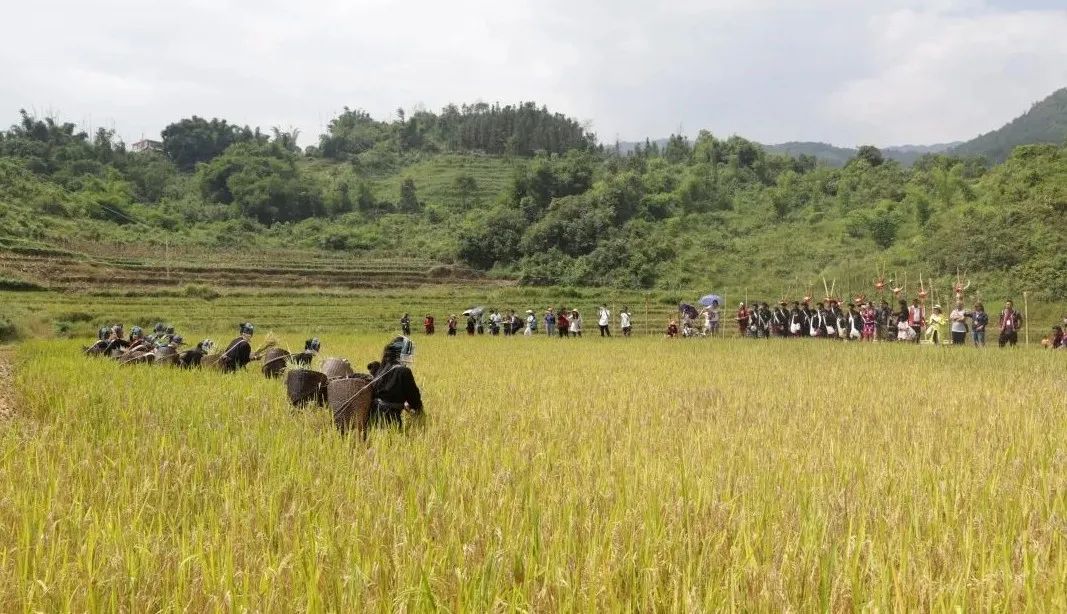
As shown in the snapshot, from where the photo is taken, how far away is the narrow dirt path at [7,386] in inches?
237

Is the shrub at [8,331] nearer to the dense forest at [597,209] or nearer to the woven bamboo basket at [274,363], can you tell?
the woven bamboo basket at [274,363]

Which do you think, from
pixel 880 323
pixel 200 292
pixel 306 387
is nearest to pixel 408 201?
pixel 200 292

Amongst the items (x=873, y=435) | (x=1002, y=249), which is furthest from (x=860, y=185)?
(x=873, y=435)

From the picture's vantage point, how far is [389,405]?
4.68m

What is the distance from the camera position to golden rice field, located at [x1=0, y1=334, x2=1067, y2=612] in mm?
1979

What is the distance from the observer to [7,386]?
27.1ft

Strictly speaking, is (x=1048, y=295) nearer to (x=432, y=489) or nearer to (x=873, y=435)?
(x=873, y=435)

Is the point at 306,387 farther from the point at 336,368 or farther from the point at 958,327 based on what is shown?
the point at 958,327

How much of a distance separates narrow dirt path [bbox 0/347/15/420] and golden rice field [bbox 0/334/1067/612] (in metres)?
0.34

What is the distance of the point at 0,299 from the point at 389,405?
25633 mm

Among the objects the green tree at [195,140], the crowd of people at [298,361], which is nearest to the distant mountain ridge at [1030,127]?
the green tree at [195,140]

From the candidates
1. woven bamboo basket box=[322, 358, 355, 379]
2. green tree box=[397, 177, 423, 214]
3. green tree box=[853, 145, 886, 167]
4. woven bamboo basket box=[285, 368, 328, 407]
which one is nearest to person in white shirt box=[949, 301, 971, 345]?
woven bamboo basket box=[322, 358, 355, 379]

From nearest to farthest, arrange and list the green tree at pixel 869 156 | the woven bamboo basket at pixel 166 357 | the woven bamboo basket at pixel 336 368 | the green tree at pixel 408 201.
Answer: the woven bamboo basket at pixel 336 368, the woven bamboo basket at pixel 166 357, the green tree at pixel 869 156, the green tree at pixel 408 201

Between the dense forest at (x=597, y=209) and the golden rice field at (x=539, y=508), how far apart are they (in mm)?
21268
